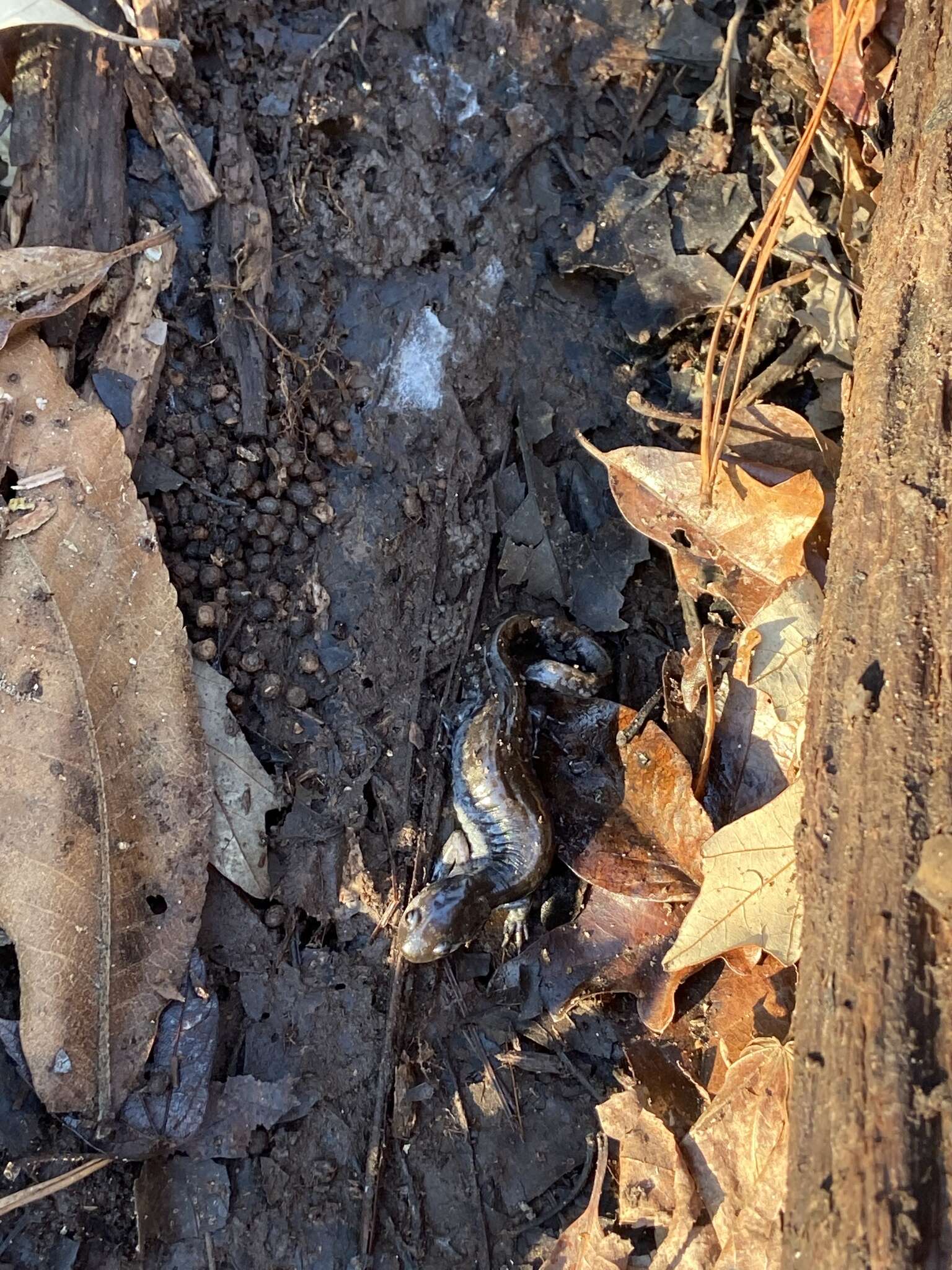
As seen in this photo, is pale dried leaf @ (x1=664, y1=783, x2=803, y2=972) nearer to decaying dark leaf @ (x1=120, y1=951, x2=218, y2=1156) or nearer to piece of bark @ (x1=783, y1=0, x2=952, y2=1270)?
piece of bark @ (x1=783, y1=0, x2=952, y2=1270)

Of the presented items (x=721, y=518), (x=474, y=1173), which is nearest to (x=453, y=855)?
(x=474, y=1173)

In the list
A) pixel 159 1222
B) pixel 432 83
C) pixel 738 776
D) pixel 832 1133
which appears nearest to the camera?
pixel 832 1133

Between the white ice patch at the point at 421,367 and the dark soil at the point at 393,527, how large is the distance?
13 mm

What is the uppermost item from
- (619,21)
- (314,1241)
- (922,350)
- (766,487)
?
(619,21)

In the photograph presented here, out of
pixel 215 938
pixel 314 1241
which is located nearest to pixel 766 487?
pixel 215 938

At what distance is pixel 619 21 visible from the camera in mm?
4703

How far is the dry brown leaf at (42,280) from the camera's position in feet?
12.1

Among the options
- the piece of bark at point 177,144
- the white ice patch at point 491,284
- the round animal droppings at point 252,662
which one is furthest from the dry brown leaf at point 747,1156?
the piece of bark at point 177,144

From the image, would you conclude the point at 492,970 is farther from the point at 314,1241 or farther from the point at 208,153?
the point at 208,153

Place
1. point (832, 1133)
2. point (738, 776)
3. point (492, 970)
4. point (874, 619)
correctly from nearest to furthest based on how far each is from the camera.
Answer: point (832, 1133) → point (874, 619) → point (738, 776) → point (492, 970)

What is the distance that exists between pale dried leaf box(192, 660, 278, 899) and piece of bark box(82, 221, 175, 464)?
1081 mm

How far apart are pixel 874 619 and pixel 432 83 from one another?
357cm

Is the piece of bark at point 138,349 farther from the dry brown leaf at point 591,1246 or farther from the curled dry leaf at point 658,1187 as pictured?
the dry brown leaf at point 591,1246

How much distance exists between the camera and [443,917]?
13.3 ft
